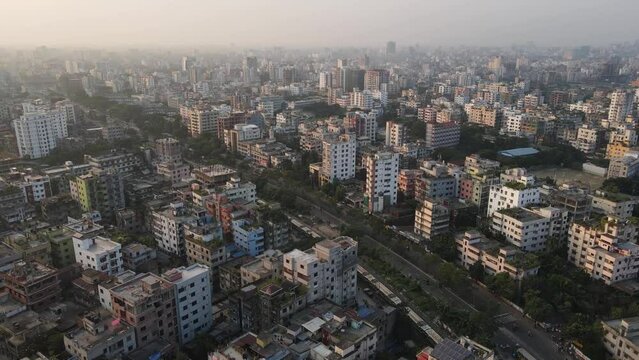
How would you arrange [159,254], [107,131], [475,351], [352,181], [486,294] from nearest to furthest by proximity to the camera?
[475,351] < [486,294] < [159,254] < [352,181] < [107,131]

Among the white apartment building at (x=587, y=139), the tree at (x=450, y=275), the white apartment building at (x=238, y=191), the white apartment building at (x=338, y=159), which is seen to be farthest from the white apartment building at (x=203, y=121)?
the white apartment building at (x=587, y=139)

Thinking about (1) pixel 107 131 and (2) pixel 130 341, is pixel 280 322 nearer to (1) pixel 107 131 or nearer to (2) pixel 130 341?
(2) pixel 130 341

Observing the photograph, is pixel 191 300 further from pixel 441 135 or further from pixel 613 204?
pixel 441 135

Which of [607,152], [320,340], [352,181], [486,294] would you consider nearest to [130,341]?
[320,340]

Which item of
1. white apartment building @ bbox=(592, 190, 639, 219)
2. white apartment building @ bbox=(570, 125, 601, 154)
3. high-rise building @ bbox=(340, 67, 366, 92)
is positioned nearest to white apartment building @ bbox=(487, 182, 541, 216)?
white apartment building @ bbox=(592, 190, 639, 219)

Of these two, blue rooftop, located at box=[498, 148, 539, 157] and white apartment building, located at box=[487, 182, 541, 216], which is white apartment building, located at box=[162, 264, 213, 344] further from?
blue rooftop, located at box=[498, 148, 539, 157]
